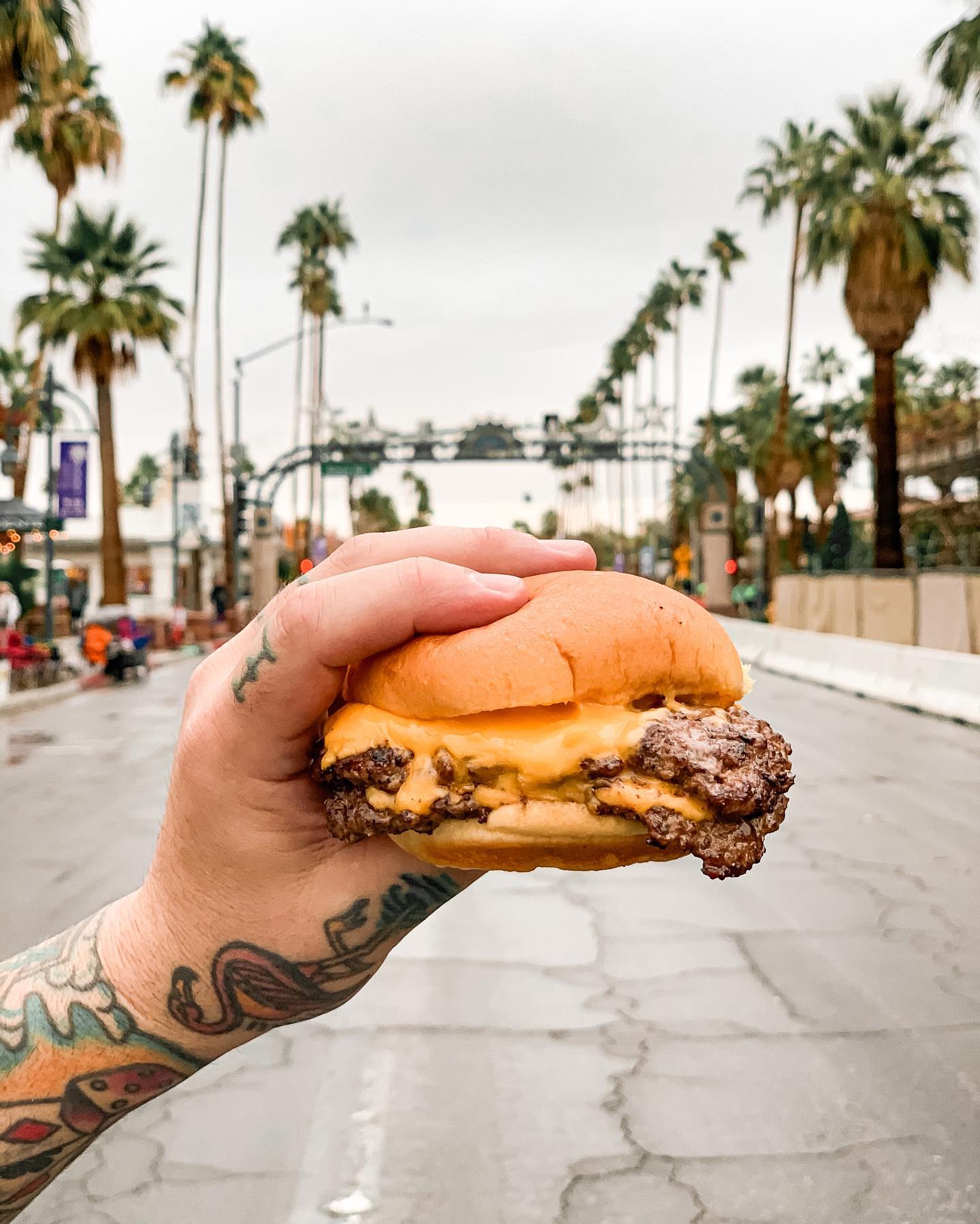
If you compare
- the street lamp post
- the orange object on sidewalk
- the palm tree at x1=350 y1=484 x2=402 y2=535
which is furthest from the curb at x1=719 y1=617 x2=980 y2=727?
the palm tree at x1=350 y1=484 x2=402 y2=535

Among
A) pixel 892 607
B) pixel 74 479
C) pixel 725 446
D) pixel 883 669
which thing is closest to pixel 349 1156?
pixel 883 669

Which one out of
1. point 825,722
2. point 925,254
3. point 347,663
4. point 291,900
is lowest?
point 825,722

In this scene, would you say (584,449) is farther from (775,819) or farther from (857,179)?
(775,819)

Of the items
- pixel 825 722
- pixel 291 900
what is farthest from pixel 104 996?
pixel 825 722

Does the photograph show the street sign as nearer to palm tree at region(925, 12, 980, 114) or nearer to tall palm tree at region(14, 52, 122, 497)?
tall palm tree at region(14, 52, 122, 497)

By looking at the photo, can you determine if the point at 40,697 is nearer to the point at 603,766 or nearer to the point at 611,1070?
the point at 611,1070

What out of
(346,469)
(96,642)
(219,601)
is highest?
(346,469)

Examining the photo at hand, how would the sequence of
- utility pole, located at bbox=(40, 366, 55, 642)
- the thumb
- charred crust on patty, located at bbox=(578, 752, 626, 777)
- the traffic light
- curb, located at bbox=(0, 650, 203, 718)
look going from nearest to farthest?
the thumb → charred crust on patty, located at bbox=(578, 752, 626, 777) → curb, located at bbox=(0, 650, 203, 718) → utility pole, located at bbox=(40, 366, 55, 642) → the traffic light
